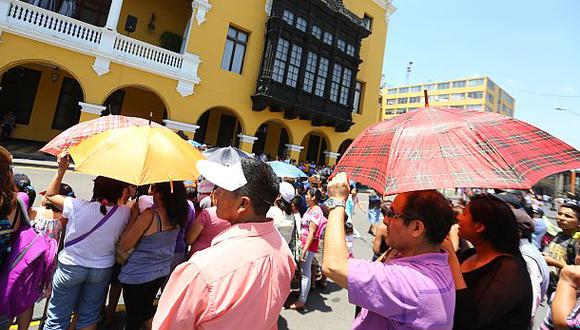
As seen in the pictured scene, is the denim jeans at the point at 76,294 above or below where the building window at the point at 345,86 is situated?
below

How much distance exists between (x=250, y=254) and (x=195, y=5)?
46.5 feet

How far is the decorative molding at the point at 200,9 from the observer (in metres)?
12.7

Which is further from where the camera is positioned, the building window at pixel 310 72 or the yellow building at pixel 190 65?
the building window at pixel 310 72

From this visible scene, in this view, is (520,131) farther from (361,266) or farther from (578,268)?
(361,266)

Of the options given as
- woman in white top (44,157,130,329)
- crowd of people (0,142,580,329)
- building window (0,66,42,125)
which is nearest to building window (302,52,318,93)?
building window (0,66,42,125)

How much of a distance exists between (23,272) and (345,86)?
17.8 metres

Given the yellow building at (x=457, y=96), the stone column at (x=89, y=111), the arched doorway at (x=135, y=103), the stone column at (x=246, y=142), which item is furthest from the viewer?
the yellow building at (x=457, y=96)

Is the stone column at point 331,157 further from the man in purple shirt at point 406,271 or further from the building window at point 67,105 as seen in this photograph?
the man in purple shirt at point 406,271

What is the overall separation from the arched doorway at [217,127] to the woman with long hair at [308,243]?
1304 cm

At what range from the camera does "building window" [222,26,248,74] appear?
14.4 m

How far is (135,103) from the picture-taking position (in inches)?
597

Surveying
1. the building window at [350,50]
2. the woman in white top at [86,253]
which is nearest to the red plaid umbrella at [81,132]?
the woman in white top at [86,253]

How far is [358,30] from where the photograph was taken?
58.3 ft

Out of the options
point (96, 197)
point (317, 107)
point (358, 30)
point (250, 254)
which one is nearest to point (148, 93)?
point (317, 107)
